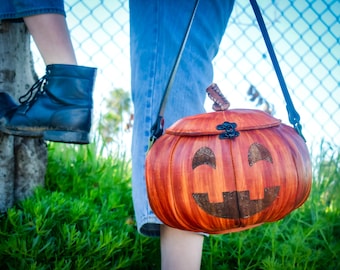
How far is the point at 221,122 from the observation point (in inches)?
42.2

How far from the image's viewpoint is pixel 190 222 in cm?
109

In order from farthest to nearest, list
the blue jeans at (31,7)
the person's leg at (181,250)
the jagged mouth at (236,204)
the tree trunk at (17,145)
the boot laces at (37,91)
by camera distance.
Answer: the tree trunk at (17,145)
the boot laces at (37,91)
the blue jeans at (31,7)
the person's leg at (181,250)
the jagged mouth at (236,204)

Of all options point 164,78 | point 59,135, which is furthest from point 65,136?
point 164,78

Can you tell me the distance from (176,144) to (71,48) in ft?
2.61

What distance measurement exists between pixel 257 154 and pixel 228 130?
0.27 ft

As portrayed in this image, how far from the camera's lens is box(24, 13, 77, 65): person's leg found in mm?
1626

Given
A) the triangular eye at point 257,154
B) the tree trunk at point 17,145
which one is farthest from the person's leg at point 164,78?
the tree trunk at point 17,145

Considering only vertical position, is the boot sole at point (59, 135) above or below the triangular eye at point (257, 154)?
above

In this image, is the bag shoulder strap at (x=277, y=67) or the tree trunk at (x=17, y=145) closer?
the bag shoulder strap at (x=277, y=67)

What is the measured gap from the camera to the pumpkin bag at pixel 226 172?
1.03 meters

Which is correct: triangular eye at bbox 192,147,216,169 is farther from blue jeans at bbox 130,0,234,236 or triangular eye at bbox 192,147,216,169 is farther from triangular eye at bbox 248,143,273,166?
blue jeans at bbox 130,0,234,236

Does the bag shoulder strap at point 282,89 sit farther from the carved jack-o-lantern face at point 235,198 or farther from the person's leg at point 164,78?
the person's leg at point 164,78

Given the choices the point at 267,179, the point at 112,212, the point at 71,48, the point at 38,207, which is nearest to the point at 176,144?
the point at 267,179

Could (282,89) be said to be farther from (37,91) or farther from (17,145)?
(17,145)
